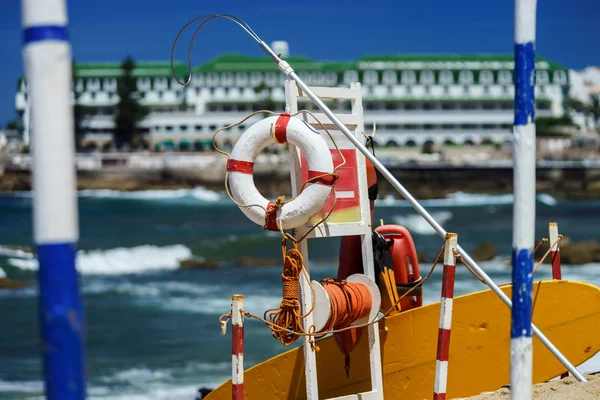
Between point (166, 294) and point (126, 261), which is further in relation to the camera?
point (126, 261)

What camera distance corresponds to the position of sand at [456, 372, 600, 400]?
4754 millimetres

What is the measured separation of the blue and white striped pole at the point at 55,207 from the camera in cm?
212

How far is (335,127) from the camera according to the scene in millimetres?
5426

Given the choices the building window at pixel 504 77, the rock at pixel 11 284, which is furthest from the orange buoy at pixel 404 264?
the building window at pixel 504 77

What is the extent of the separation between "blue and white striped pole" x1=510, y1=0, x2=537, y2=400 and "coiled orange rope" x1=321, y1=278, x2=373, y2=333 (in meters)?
1.91

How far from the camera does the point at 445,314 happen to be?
482 centimetres

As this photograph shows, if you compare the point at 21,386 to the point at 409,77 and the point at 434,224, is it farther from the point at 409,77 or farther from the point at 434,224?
the point at 409,77

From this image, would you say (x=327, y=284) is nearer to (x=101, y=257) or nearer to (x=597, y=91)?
(x=101, y=257)

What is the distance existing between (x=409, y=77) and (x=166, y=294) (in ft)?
254

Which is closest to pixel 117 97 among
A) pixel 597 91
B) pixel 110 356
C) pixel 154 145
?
pixel 154 145

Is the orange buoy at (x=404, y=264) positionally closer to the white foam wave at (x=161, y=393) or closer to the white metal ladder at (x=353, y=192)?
the white metal ladder at (x=353, y=192)

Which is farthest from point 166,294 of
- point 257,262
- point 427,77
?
point 427,77

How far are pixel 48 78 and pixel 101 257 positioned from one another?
2418 centimetres

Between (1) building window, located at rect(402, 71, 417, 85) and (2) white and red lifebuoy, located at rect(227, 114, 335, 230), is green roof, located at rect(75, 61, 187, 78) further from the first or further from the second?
(2) white and red lifebuoy, located at rect(227, 114, 335, 230)
